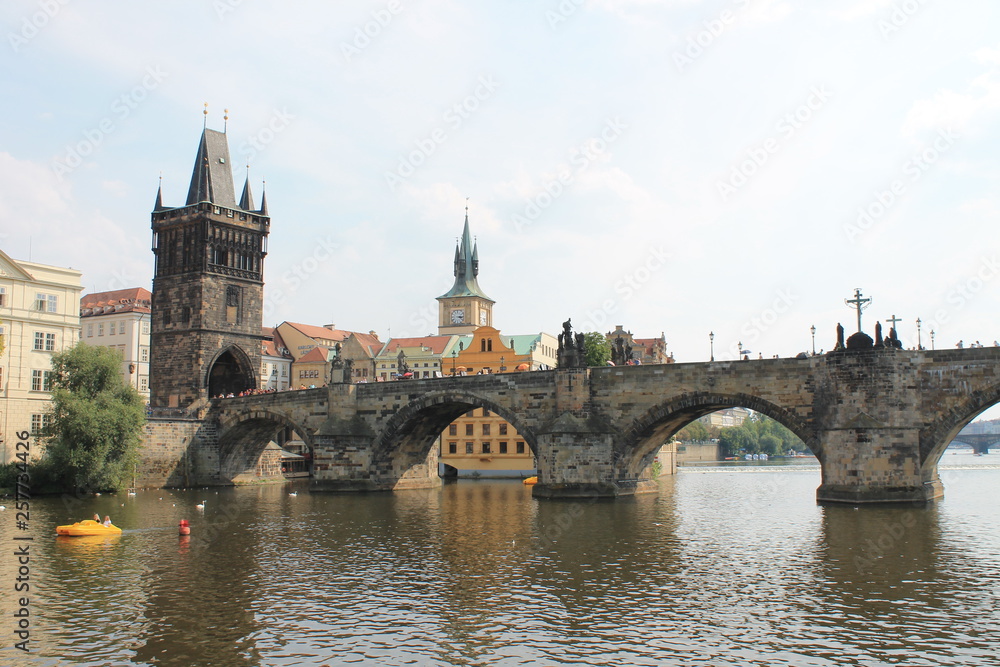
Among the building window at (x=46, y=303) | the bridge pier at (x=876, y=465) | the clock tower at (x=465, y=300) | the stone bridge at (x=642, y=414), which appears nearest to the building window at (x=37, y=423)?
the building window at (x=46, y=303)

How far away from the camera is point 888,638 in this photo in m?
17.4

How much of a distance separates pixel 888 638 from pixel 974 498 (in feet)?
120

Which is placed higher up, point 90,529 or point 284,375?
point 284,375

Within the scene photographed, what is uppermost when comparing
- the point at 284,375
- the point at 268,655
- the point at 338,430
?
the point at 284,375

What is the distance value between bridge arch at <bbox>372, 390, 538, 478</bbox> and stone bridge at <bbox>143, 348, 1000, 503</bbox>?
0.29ft

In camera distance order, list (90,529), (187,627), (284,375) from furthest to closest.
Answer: (284,375), (90,529), (187,627)

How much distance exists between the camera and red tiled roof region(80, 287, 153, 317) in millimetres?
90438

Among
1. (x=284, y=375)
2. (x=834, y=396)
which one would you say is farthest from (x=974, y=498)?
(x=284, y=375)

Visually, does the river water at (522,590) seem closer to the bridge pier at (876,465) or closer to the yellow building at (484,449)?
the bridge pier at (876,465)

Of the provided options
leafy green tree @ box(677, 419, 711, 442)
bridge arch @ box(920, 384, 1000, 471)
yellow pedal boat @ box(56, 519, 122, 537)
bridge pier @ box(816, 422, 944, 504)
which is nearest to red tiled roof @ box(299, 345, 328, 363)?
leafy green tree @ box(677, 419, 711, 442)

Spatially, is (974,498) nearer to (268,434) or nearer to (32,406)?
(268,434)

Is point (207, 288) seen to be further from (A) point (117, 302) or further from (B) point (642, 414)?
(B) point (642, 414)

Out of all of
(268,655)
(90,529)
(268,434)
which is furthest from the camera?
(268,434)

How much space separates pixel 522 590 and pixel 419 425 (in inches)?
1359
